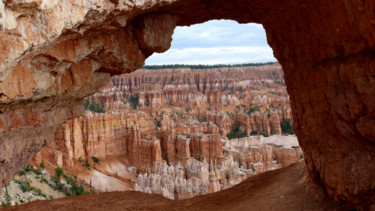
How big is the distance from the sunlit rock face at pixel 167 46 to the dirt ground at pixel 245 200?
1.93 ft

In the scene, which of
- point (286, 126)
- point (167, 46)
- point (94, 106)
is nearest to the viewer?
point (167, 46)

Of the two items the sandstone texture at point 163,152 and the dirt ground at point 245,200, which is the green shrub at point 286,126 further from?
the dirt ground at point 245,200

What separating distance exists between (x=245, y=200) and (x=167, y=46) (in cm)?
463

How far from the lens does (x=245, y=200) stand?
25.1 feet

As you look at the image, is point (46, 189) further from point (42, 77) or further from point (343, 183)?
point (343, 183)

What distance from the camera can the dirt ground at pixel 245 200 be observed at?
6684mm

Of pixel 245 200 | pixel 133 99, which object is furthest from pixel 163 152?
pixel 133 99

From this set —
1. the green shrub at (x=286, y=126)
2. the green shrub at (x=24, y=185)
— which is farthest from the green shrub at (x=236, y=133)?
the green shrub at (x=24, y=185)

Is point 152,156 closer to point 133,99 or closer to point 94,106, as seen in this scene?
point 94,106

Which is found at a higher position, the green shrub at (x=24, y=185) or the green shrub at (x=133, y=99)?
the green shrub at (x=133, y=99)

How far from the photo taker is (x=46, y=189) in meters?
18.4

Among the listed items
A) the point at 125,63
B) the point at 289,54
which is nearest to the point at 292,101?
the point at 289,54

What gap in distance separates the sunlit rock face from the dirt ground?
1.93ft

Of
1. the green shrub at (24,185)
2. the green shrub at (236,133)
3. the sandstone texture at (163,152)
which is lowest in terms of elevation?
the green shrub at (236,133)
